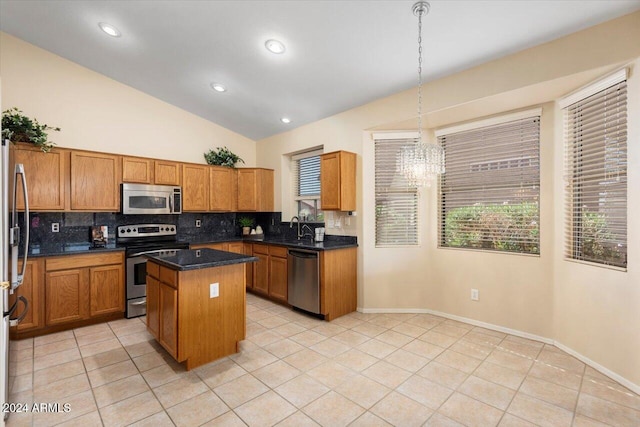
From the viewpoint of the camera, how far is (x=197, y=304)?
2.58 metres

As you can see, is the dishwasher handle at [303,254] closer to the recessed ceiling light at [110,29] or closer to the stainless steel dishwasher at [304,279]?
the stainless steel dishwasher at [304,279]

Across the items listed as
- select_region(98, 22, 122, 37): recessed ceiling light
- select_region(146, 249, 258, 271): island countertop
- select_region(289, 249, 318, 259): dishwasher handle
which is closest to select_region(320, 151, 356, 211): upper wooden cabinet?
select_region(289, 249, 318, 259): dishwasher handle

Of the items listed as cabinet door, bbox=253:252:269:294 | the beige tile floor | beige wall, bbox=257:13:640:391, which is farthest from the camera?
cabinet door, bbox=253:252:269:294

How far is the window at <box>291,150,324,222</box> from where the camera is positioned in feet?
16.3

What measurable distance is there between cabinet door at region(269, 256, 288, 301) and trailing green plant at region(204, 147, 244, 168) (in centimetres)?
194

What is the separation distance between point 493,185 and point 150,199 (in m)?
4.42

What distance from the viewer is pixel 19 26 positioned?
3.40m

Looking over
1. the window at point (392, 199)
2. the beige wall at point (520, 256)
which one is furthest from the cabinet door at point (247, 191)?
the window at point (392, 199)

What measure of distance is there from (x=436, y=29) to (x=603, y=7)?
1121 mm

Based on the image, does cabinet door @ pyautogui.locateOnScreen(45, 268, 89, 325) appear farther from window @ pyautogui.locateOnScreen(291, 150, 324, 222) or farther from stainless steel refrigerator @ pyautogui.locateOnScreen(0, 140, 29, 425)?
window @ pyautogui.locateOnScreen(291, 150, 324, 222)

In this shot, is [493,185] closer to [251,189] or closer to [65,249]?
[251,189]

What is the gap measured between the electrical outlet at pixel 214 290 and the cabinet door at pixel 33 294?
7.01ft

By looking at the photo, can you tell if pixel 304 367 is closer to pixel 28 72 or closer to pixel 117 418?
pixel 117 418

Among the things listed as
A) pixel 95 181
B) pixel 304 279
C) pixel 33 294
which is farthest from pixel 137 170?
pixel 304 279
